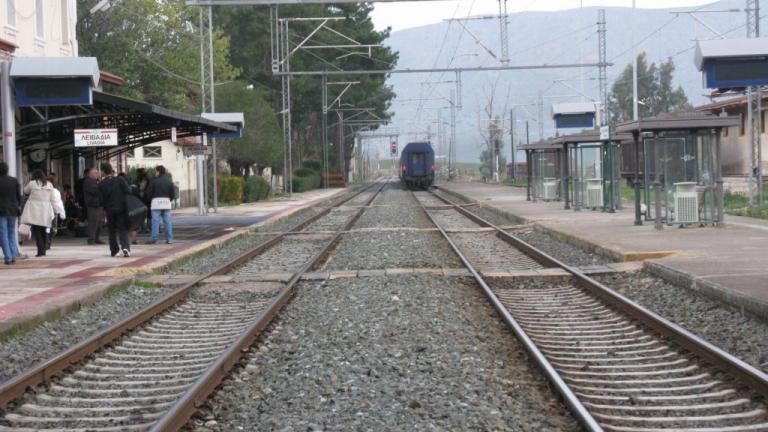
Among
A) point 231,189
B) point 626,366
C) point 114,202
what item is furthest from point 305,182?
point 626,366

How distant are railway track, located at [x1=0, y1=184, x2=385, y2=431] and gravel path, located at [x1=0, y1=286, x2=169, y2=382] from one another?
0.40 metres

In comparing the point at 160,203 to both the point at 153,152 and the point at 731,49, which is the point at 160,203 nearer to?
the point at 731,49

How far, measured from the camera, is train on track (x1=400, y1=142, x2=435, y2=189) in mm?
67562

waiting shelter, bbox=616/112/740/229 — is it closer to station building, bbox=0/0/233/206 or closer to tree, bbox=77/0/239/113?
station building, bbox=0/0/233/206

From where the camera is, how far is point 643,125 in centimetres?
2027

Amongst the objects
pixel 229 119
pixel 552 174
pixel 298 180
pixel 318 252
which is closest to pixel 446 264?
pixel 318 252

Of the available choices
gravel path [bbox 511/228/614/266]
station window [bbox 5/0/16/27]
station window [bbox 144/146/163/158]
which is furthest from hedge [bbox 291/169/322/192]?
gravel path [bbox 511/228/614/266]

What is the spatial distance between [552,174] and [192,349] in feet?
104

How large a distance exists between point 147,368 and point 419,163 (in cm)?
5987

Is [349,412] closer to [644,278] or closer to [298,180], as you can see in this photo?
[644,278]

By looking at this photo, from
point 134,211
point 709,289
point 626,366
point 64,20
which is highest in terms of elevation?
point 64,20

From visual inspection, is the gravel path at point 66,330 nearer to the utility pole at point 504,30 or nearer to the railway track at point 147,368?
the railway track at point 147,368

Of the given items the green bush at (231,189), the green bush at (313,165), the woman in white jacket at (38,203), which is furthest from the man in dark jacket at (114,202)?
the green bush at (313,165)

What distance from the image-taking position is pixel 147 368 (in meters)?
8.53
